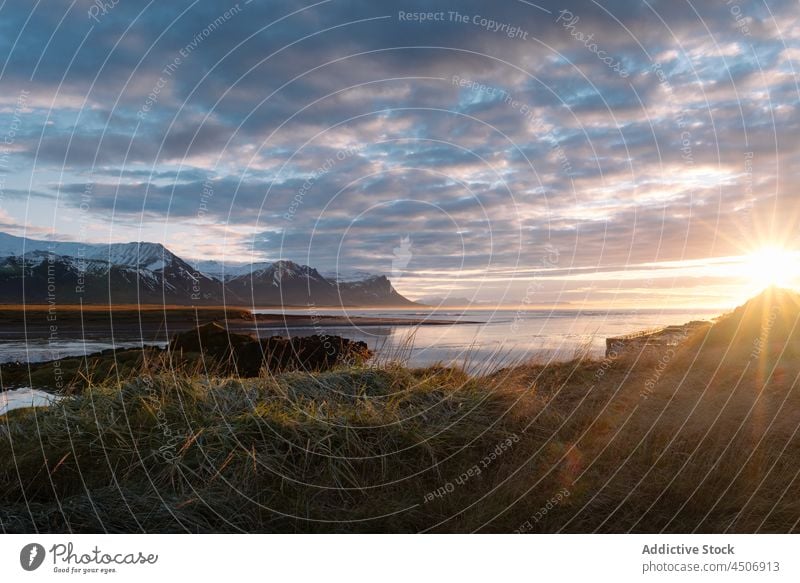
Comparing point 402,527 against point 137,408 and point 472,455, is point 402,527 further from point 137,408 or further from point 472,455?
point 137,408

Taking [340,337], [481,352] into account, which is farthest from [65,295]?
[481,352]

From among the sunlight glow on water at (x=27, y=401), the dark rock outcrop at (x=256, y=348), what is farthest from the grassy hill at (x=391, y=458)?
the dark rock outcrop at (x=256, y=348)
